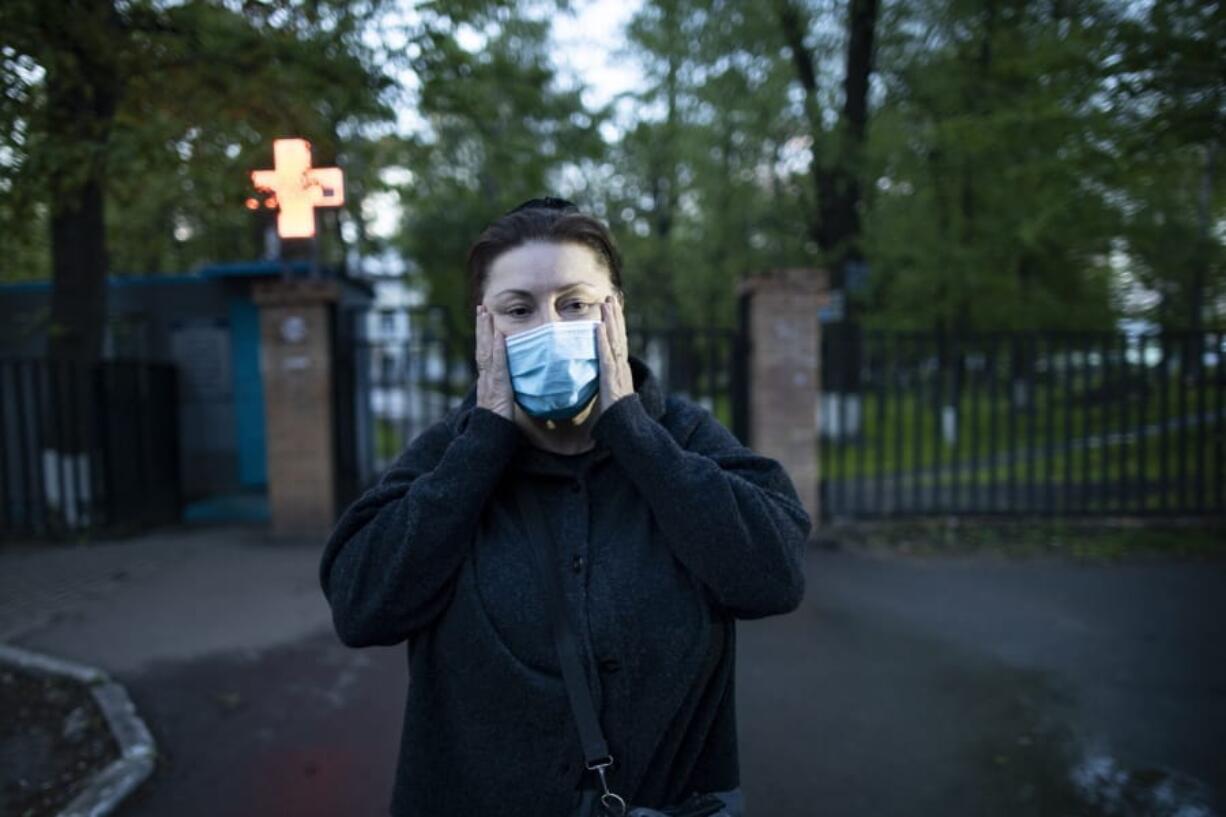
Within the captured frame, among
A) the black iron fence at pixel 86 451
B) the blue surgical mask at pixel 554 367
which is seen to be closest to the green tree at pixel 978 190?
the blue surgical mask at pixel 554 367

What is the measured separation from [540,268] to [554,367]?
0.19 m

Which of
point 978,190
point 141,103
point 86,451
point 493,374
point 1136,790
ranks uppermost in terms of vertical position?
point 978,190

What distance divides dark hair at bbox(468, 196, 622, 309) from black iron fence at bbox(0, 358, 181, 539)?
28.5 ft

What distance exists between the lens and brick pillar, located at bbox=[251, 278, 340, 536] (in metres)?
8.62

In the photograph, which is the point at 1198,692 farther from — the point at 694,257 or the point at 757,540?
the point at 694,257

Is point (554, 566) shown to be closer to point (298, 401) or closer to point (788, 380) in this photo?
point (788, 380)

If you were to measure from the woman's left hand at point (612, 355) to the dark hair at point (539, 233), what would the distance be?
118 mm

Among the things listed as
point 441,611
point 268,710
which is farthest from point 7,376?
point 441,611

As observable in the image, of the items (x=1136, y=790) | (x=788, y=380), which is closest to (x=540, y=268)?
(x=1136, y=790)

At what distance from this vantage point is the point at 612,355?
1682mm

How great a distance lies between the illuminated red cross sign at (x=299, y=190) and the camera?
522cm

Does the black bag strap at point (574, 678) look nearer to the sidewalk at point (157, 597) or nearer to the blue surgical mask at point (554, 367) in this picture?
the blue surgical mask at point (554, 367)

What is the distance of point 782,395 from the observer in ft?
27.8

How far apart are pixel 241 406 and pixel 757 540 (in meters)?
11.1
